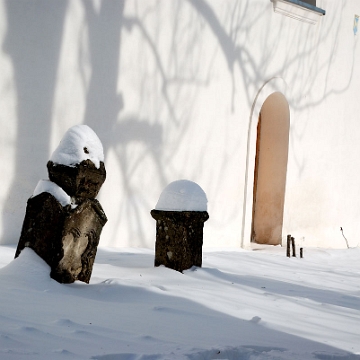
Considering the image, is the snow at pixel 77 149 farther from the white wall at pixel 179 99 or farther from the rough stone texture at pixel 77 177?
the white wall at pixel 179 99

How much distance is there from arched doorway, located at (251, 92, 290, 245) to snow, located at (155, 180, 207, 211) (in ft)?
16.2

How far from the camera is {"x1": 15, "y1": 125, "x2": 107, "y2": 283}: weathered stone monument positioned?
172 inches

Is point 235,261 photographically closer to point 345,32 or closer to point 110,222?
point 110,222

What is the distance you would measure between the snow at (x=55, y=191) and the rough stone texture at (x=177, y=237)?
125 centimetres

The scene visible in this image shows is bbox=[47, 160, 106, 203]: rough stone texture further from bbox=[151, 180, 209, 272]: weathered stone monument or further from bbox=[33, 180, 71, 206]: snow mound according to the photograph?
bbox=[151, 180, 209, 272]: weathered stone monument

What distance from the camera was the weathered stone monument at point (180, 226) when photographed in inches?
215

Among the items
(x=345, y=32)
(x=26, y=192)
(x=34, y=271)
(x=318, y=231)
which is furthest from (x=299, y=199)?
(x=34, y=271)

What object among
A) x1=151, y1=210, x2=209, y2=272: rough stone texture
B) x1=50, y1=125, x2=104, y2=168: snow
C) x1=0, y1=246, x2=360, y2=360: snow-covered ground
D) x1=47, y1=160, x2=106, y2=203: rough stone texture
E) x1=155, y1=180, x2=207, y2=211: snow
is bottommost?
x1=0, y1=246, x2=360, y2=360: snow-covered ground

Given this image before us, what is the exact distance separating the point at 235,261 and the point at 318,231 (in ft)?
13.6

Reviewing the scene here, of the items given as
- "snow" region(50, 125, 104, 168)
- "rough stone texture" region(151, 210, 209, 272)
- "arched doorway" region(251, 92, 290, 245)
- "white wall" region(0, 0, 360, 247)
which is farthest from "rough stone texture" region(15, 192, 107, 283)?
"arched doorway" region(251, 92, 290, 245)

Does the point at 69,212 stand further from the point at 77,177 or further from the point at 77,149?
the point at 77,149

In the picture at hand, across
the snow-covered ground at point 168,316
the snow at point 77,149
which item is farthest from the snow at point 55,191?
the snow-covered ground at point 168,316

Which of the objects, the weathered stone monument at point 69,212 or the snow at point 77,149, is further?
the snow at point 77,149

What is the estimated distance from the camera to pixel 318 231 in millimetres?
11148
